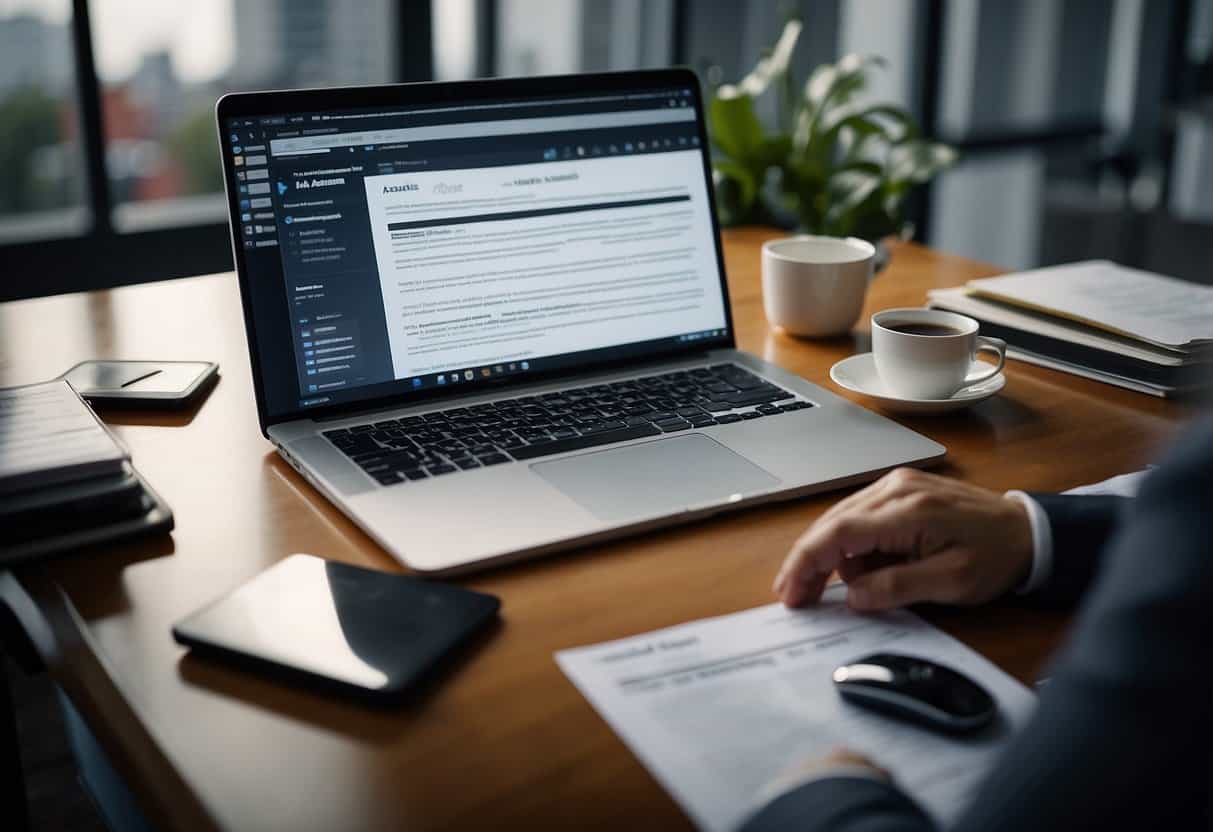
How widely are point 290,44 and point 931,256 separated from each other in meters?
1.91

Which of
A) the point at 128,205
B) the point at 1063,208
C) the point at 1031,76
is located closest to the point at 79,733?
Result: the point at 128,205

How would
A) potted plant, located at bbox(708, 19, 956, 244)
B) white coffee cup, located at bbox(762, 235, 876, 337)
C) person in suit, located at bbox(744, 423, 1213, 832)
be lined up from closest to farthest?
1. person in suit, located at bbox(744, 423, 1213, 832)
2. white coffee cup, located at bbox(762, 235, 876, 337)
3. potted plant, located at bbox(708, 19, 956, 244)

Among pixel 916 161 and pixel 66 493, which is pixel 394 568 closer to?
pixel 66 493

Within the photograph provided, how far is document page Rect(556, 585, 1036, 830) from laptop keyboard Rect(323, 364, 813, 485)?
259 mm

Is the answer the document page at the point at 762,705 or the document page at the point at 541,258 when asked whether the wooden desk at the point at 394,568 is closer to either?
the document page at the point at 762,705

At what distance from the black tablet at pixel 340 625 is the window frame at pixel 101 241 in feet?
6.01

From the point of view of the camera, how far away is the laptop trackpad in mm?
836

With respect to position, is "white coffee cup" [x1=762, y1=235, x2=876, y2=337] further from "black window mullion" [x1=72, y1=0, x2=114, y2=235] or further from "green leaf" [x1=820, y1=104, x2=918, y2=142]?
"black window mullion" [x1=72, y1=0, x2=114, y2=235]

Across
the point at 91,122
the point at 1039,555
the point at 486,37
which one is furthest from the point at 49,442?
the point at 486,37

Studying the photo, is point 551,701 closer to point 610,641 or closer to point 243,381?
point 610,641

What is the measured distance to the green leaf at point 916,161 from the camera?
73.4 inches

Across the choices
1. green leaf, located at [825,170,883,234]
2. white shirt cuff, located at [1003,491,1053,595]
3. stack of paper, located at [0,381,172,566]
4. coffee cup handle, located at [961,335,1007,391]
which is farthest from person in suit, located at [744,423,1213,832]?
green leaf, located at [825,170,883,234]

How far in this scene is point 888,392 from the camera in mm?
1070

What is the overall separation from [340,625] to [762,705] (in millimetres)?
253
